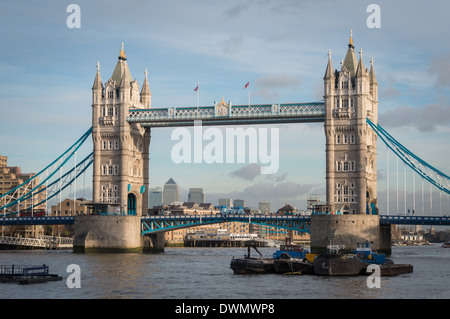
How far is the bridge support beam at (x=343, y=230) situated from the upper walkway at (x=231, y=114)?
17.8 meters

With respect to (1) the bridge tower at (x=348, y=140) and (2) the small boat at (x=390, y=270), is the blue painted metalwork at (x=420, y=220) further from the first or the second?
(2) the small boat at (x=390, y=270)

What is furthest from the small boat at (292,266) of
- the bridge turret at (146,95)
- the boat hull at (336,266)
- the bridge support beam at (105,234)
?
the bridge turret at (146,95)

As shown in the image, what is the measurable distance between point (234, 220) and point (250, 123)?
16.8m

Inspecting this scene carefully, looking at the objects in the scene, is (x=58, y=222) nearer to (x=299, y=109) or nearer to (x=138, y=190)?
(x=138, y=190)

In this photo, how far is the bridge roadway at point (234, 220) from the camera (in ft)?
373

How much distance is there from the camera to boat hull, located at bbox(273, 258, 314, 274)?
74.0 metres

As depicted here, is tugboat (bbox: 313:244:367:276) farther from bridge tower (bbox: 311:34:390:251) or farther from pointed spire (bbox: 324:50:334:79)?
pointed spire (bbox: 324:50:334:79)

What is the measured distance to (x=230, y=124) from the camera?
409ft

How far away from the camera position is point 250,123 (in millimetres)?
123625

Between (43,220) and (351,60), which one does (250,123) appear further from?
(43,220)

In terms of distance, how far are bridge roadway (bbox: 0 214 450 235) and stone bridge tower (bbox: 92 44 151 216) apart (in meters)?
5.59
